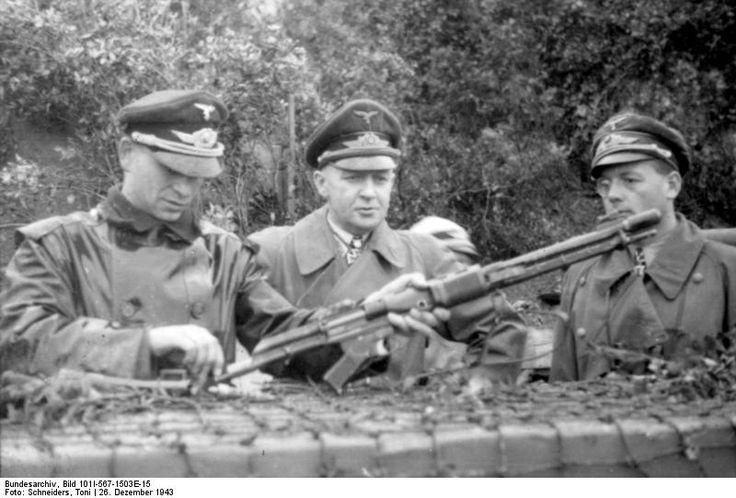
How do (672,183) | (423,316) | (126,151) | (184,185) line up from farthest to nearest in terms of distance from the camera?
(672,183)
(126,151)
(184,185)
(423,316)

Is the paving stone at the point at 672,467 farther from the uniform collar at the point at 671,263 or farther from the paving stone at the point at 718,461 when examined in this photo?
the uniform collar at the point at 671,263

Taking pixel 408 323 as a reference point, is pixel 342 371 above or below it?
below

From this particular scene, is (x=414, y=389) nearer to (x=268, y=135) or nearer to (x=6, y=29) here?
(x=268, y=135)

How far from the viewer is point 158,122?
360 cm

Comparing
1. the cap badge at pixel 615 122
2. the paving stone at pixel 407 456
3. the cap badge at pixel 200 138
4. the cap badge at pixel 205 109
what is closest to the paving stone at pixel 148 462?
the paving stone at pixel 407 456

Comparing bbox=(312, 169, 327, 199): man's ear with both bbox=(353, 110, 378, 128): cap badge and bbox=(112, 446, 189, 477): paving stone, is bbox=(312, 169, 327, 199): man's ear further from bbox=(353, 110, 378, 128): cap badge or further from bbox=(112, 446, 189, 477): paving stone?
bbox=(112, 446, 189, 477): paving stone

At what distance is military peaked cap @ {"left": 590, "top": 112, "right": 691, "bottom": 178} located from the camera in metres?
4.07

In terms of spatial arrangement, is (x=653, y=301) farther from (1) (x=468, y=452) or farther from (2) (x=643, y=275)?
(1) (x=468, y=452)

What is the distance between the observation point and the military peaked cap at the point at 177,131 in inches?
140

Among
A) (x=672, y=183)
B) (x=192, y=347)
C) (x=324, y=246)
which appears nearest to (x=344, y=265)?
(x=324, y=246)

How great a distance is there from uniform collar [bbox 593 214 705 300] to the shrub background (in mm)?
3832

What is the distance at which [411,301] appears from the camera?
3.14m

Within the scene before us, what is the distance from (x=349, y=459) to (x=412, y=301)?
87cm

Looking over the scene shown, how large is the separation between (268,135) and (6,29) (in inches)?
83.6
